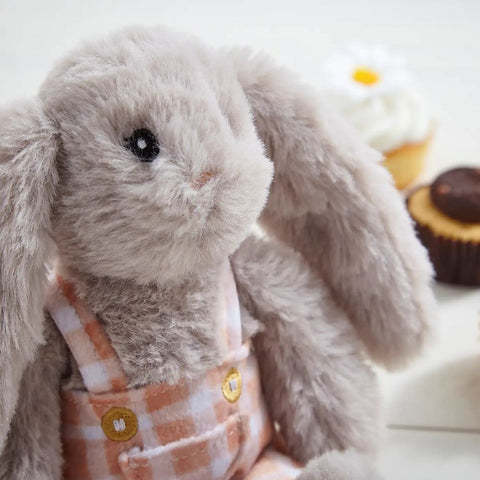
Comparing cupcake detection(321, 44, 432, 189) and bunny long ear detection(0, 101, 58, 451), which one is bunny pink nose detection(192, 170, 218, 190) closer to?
bunny long ear detection(0, 101, 58, 451)

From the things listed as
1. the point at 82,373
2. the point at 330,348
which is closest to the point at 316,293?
the point at 330,348

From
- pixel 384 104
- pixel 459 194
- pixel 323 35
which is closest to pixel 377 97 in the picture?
pixel 384 104

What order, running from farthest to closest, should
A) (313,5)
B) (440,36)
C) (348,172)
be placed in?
(313,5)
(440,36)
(348,172)

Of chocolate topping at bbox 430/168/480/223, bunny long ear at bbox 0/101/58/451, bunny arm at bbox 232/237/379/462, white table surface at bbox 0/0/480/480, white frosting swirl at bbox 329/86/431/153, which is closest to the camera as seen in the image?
bunny long ear at bbox 0/101/58/451

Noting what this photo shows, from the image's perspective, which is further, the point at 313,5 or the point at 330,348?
the point at 313,5

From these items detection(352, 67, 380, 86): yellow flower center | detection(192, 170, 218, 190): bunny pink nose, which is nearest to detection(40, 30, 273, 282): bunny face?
detection(192, 170, 218, 190): bunny pink nose

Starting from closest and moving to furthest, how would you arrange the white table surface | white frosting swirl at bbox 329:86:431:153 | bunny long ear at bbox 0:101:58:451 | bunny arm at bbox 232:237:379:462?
bunny long ear at bbox 0:101:58:451 < bunny arm at bbox 232:237:379:462 < white frosting swirl at bbox 329:86:431:153 < the white table surface

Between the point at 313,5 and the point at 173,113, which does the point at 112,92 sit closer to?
the point at 173,113
